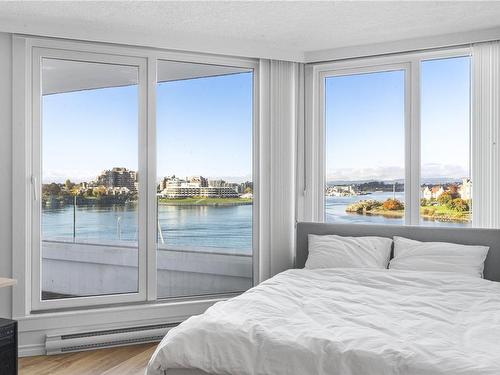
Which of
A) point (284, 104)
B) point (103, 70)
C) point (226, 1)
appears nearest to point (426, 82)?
point (284, 104)

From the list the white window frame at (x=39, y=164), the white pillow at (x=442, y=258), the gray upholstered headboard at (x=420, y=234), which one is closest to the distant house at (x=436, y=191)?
the gray upholstered headboard at (x=420, y=234)

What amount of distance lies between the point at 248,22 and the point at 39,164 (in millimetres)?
1884

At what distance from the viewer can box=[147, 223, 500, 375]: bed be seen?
1.70 metres

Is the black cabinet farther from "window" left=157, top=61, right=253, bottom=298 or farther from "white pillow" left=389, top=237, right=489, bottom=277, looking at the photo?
"white pillow" left=389, top=237, right=489, bottom=277

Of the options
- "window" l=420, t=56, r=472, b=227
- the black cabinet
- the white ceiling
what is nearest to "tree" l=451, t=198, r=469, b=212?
"window" l=420, t=56, r=472, b=227

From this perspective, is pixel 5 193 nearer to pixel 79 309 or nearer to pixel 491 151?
pixel 79 309

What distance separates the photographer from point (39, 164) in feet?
11.3

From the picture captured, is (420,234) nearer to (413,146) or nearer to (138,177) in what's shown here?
(413,146)

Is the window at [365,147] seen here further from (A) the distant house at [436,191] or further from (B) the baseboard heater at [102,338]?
(B) the baseboard heater at [102,338]

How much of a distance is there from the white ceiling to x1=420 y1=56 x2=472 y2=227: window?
1.16 ft

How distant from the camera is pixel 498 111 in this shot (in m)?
3.44

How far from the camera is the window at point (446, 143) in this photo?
12.1ft

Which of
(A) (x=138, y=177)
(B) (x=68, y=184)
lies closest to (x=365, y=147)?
(A) (x=138, y=177)

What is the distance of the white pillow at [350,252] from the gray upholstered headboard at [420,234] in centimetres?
14
